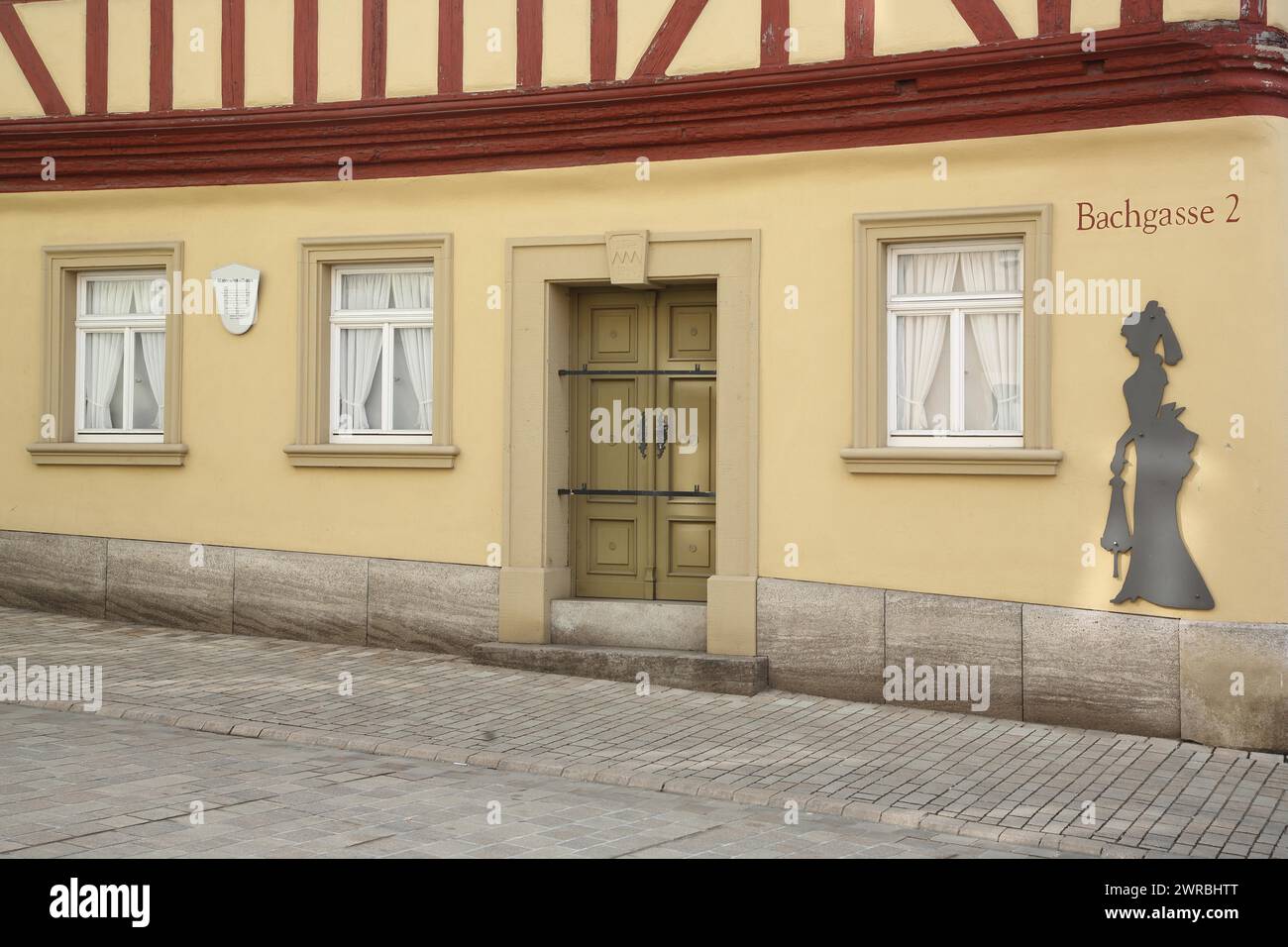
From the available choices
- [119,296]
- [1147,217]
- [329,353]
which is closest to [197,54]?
[119,296]

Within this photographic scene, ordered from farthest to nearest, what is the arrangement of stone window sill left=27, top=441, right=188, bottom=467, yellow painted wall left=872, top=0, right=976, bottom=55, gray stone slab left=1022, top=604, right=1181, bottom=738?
stone window sill left=27, top=441, right=188, bottom=467 < yellow painted wall left=872, top=0, right=976, bottom=55 < gray stone slab left=1022, top=604, right=1181, bottom=738

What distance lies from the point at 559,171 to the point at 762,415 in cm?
247

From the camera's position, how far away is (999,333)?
35.4 ft

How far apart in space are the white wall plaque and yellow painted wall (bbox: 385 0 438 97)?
6.40 feet

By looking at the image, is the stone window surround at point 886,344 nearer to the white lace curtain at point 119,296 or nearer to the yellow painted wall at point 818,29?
the yellow painted wall at point 818,29

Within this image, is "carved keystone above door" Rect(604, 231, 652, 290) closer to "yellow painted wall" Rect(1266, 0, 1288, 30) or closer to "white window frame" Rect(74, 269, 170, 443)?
"white window frame" Rect(74, 269, 170, 443)

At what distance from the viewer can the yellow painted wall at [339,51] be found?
12.4 metres

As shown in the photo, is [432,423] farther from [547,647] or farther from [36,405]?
[36,405]

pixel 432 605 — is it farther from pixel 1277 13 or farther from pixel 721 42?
pixel 1277 13

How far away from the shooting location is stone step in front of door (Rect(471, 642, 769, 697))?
36.0ft

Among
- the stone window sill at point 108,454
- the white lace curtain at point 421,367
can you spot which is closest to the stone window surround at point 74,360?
the stone window sill at point 108,454

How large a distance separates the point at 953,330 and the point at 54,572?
803cm

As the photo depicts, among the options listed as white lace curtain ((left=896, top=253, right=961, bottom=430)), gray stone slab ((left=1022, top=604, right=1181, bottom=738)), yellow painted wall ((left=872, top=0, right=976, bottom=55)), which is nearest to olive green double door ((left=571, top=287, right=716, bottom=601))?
white lace curtain ((left=896, top=253, right=961, bottom=430))

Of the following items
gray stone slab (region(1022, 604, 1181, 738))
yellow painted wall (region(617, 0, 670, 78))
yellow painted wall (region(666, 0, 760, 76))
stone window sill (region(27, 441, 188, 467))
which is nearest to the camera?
gray stone slab (region(1022, 604, 1181, 738))
